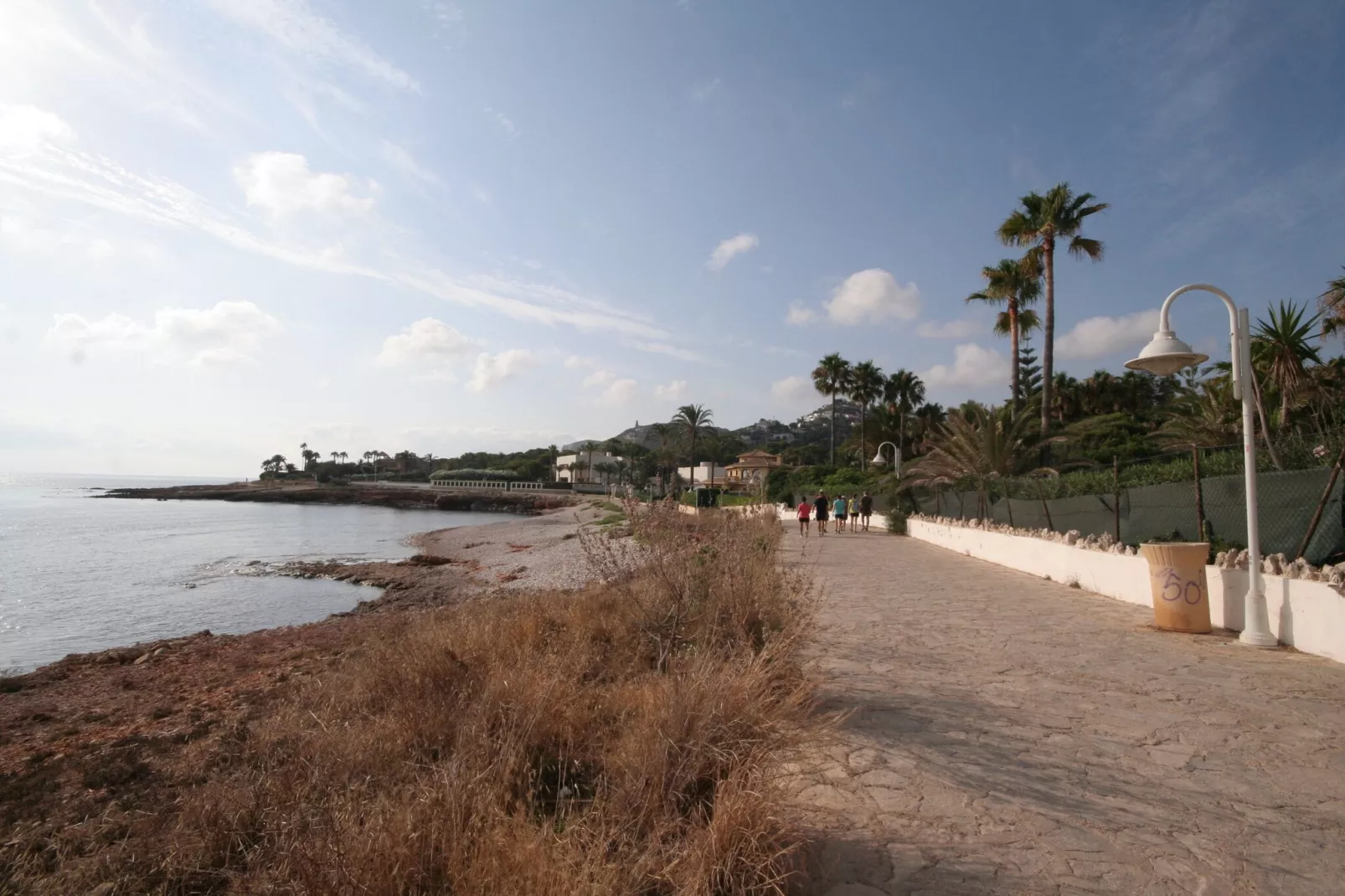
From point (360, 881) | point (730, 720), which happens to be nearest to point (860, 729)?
point (730, 720)

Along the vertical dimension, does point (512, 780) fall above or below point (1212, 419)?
below

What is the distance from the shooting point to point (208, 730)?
822 cm

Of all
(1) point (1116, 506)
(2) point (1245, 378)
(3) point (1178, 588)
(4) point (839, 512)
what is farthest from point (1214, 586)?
(4) point (839, 512)

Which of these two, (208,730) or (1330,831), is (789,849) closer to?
(1330,831)

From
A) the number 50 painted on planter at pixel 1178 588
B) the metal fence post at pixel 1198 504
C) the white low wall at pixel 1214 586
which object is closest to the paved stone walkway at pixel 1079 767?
the white low wall at pixel 1214 586

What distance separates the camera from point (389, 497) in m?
112

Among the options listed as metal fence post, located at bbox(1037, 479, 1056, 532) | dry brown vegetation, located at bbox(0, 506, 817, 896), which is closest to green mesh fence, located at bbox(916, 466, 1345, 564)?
metal fence post, located at bbox(1037, 479, 1056, 532)

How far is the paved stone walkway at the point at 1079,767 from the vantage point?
317cm

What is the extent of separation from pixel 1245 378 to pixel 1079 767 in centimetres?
571

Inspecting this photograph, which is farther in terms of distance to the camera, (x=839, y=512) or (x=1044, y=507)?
(x=839, y=512)

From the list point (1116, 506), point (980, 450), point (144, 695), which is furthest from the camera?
point (980, 450)

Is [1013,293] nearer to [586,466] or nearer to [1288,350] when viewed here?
[1288,350]

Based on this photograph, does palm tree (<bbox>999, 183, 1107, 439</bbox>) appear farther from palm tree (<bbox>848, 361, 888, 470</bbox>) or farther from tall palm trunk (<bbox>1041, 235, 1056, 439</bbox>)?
palm tree (<bbox>848, 361, 888, 470</bbox>)

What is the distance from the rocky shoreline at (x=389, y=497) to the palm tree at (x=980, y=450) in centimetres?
6367
